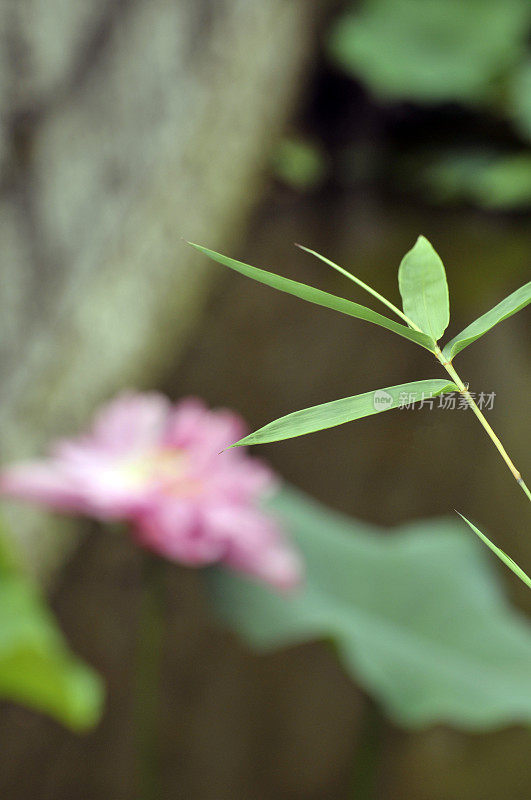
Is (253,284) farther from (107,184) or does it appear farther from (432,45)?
(432,45)

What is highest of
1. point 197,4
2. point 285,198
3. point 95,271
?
point 197,4

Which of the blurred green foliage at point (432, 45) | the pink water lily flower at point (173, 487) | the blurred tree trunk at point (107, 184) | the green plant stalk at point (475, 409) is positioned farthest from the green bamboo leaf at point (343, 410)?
the blurred green foliage at point (432, 45)

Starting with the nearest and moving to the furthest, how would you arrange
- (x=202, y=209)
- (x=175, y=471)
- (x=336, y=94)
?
(x=175, y=471) < (x=202, y=209) < (x=336, y=94)

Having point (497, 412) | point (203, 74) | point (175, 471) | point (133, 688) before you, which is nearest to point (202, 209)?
point (203, 74)

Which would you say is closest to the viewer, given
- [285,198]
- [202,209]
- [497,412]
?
[497,412]

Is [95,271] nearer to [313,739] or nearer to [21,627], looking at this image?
[313,739]

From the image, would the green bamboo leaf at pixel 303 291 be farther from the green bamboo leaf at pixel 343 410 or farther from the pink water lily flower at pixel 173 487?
the pink water lily flower at pixel 173 487
